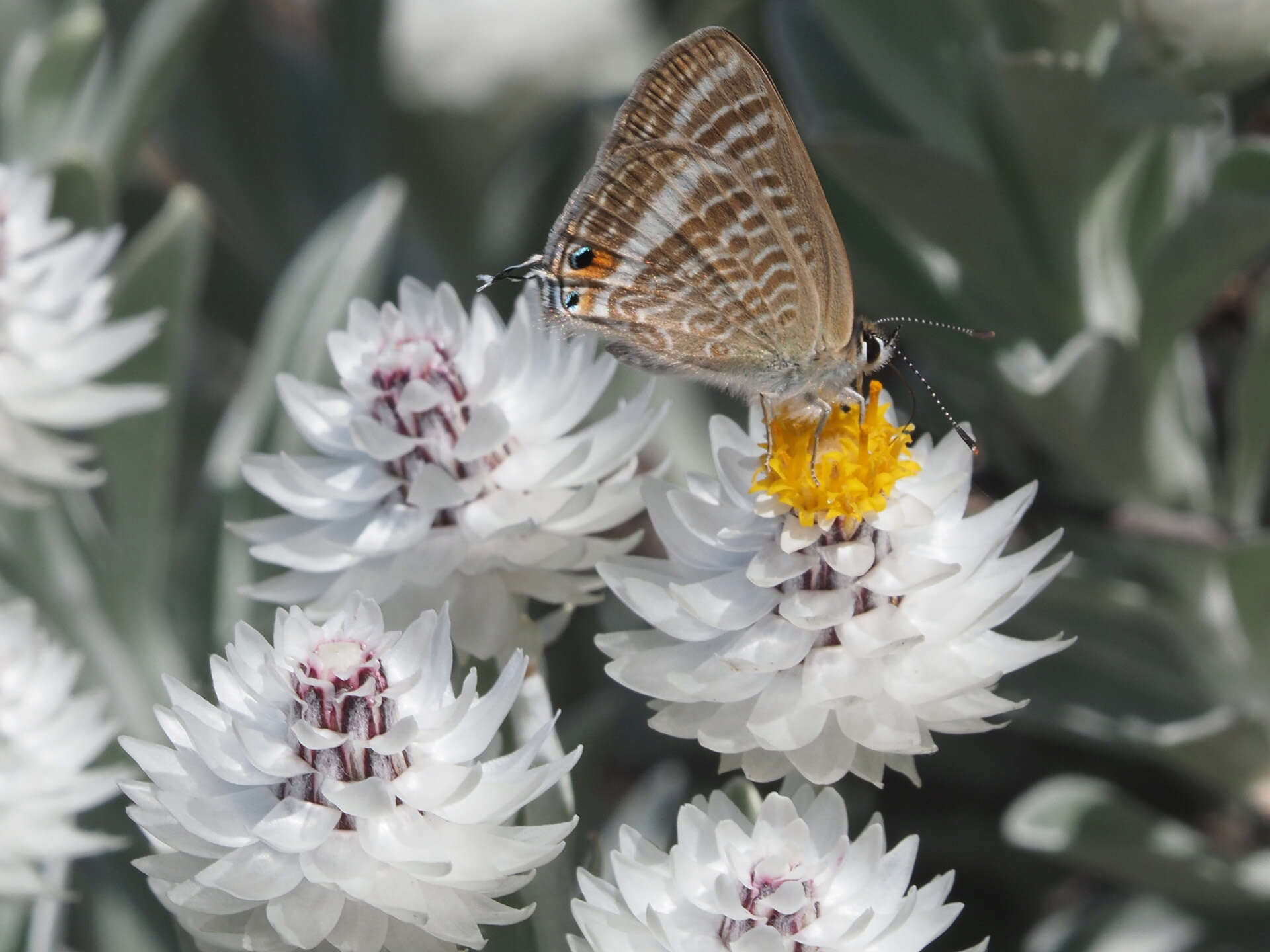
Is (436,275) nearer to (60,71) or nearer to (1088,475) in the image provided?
(60,71)

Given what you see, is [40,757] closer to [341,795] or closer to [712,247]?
[341,795]

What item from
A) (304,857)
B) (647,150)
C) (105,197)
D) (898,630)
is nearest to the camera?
(304,857)

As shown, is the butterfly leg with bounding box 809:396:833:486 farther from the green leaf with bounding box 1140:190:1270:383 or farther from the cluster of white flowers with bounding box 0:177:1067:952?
the green leaf with bounding box 1140:190:1270:383

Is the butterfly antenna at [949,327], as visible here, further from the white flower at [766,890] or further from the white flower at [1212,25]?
the white flower at [766,890]

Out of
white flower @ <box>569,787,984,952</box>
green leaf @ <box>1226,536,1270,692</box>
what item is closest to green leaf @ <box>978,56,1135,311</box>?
green leaf @ <box>1226,536,1270,692</box>

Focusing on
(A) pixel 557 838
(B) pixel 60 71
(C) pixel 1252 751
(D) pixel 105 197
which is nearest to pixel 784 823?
(A) pixel 557 838

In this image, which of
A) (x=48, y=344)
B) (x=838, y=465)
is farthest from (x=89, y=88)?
(x=838, y=465)

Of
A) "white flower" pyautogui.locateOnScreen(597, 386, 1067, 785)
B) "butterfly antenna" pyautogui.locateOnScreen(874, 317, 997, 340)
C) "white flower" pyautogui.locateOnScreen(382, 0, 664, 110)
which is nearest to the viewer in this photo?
"white flower" pyautogui.locateOnScreen(597, 386, 1067, 785)
